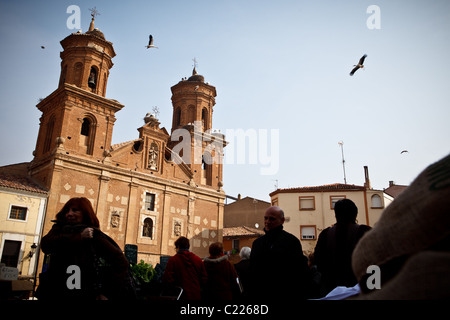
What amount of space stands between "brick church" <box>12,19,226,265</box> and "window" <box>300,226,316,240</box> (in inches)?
273

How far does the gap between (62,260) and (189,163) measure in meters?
27.9

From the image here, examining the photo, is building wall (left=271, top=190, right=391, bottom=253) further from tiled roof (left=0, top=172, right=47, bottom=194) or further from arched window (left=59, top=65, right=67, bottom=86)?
arched window (left=59, top=65, right=67, bottom=86)

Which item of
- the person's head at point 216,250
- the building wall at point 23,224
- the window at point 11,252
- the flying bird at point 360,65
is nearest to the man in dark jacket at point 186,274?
the person's head at point 216,250

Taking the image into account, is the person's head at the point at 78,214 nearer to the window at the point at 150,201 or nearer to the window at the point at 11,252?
the window at the point at 11,252

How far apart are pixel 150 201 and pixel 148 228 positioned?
6.81 ft

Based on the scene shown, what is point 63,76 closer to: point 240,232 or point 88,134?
point 88,134

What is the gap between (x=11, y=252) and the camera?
20.1m

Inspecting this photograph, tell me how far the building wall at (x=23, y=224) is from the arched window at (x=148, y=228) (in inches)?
277

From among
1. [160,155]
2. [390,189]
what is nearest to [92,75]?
[160,155]

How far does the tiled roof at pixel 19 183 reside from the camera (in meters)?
21.2

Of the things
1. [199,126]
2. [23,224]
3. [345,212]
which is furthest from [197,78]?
[345,212]

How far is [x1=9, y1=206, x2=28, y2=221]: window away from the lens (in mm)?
20781

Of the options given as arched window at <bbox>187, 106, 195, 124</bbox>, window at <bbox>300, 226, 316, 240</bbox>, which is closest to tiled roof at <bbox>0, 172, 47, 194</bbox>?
arched window at <bbox>187, 106, 195, 124</bbox>
